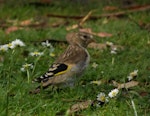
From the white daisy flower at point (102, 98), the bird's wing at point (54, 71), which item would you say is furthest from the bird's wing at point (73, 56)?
the white daisy flower at point (102, 98)

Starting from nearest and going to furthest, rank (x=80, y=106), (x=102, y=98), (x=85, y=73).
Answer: (x=80, y=106) → (x=102, y=98) → (x=85, y=73)

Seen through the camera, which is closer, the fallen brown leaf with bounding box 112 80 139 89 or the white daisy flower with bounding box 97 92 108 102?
the white daisy flower with bounding box 97 92 108 102

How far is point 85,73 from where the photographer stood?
282 inches

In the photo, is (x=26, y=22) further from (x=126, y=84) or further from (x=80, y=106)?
(x=80, y=106)

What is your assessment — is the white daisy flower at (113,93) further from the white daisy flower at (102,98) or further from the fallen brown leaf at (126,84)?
the fallen brown leaf at (126,84)

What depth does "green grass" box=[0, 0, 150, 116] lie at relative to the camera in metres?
5.61

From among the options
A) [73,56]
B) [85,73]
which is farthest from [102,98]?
[85,73]

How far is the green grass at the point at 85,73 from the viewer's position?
5605mm

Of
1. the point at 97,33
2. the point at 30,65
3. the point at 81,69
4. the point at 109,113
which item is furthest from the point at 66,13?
the point at 109,113

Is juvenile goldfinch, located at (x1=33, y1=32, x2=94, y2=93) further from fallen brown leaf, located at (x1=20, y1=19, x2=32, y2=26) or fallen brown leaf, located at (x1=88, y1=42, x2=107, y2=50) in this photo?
fallen brown leaf, located at (x1=20, y1=19, x2=32, y2=26)

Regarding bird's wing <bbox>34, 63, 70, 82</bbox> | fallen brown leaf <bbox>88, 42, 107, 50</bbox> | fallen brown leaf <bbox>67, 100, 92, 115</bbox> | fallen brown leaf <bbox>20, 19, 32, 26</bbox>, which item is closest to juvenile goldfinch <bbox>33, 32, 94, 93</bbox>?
bird's wing <bbox>34, 63, 70, 82</bbox>

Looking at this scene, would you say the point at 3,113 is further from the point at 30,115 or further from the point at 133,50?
the point at 133,50

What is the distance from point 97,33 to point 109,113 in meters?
4.05

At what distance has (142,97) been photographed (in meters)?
6.03
